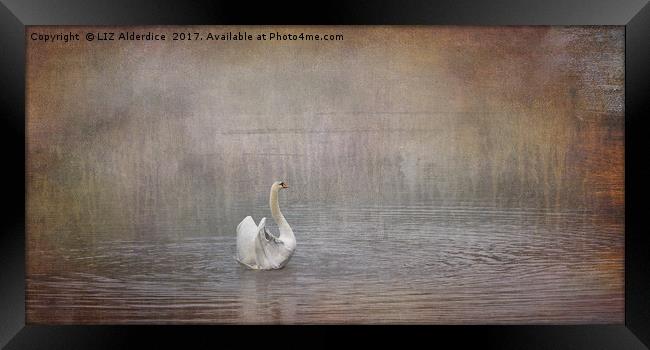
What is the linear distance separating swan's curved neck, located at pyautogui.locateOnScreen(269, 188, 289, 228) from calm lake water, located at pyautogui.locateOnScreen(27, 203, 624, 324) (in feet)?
0.10

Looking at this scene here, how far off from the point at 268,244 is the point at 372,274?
0.36 meters

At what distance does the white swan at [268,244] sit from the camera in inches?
76.3

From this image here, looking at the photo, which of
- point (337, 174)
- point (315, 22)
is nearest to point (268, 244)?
point (337, 174)

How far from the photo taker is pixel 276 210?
1962 mm

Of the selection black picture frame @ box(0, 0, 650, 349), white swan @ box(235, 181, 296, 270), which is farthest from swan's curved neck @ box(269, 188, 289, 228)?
black picture frame @ box(0, 0, 650, 349)

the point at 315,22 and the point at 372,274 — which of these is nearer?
the point at 315,22

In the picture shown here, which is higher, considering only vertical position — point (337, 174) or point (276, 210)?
point (337, 174)

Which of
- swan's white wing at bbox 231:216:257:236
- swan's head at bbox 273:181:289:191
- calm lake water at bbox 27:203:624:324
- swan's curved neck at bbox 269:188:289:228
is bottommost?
calm lake water at bbox 27:203:624:324

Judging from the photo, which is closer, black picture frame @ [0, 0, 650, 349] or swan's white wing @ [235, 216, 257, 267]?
black picture frame @ [0, 0, 650, 349]

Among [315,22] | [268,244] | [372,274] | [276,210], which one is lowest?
[372,274]

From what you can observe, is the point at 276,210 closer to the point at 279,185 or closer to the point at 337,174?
the point at 279,185

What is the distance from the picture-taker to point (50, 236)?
6.39 ft

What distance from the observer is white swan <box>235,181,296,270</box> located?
6.36 ft

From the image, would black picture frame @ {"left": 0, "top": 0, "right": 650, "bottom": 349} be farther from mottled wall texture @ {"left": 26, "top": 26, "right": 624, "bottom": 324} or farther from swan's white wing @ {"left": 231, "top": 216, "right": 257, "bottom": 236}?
swan's white wing @ {"left": 231, "top": 216, "right": 257, "bottom": 236}
